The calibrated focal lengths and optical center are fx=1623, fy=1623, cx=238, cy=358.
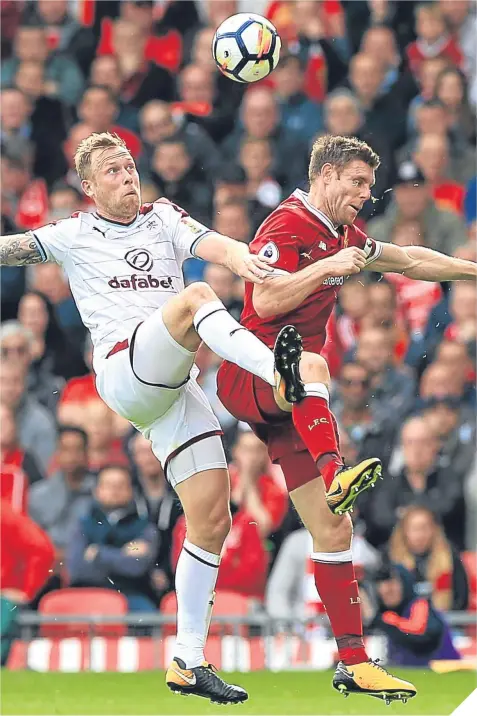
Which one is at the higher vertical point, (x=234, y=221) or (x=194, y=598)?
(x=234, y=221)

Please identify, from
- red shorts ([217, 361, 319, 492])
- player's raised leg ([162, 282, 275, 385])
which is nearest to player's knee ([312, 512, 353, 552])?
red shorts ([217, 361, 319, 492])

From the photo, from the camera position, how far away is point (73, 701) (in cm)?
1091

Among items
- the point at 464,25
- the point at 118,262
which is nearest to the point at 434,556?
the point at 118,262

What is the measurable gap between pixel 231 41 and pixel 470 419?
485 centimetres

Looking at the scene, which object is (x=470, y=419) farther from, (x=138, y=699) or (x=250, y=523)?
(x=138, y=699)

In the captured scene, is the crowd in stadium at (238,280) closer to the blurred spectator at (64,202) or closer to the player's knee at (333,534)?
the blurred spectator at (64,202)

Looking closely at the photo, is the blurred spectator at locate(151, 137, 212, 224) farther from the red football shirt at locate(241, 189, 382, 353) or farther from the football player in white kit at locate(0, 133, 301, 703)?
the red football shirt at locate(241, 189, 382, 353)

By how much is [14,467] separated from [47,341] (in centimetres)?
130

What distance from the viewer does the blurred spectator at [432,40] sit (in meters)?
15.3

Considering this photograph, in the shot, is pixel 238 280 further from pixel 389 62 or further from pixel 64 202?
pixel 389 62

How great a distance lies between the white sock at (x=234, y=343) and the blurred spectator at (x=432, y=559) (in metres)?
4.59

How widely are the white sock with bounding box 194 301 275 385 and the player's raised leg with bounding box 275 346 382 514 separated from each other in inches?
7.7

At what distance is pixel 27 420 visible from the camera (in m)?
13.8

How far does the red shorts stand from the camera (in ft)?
28.4
